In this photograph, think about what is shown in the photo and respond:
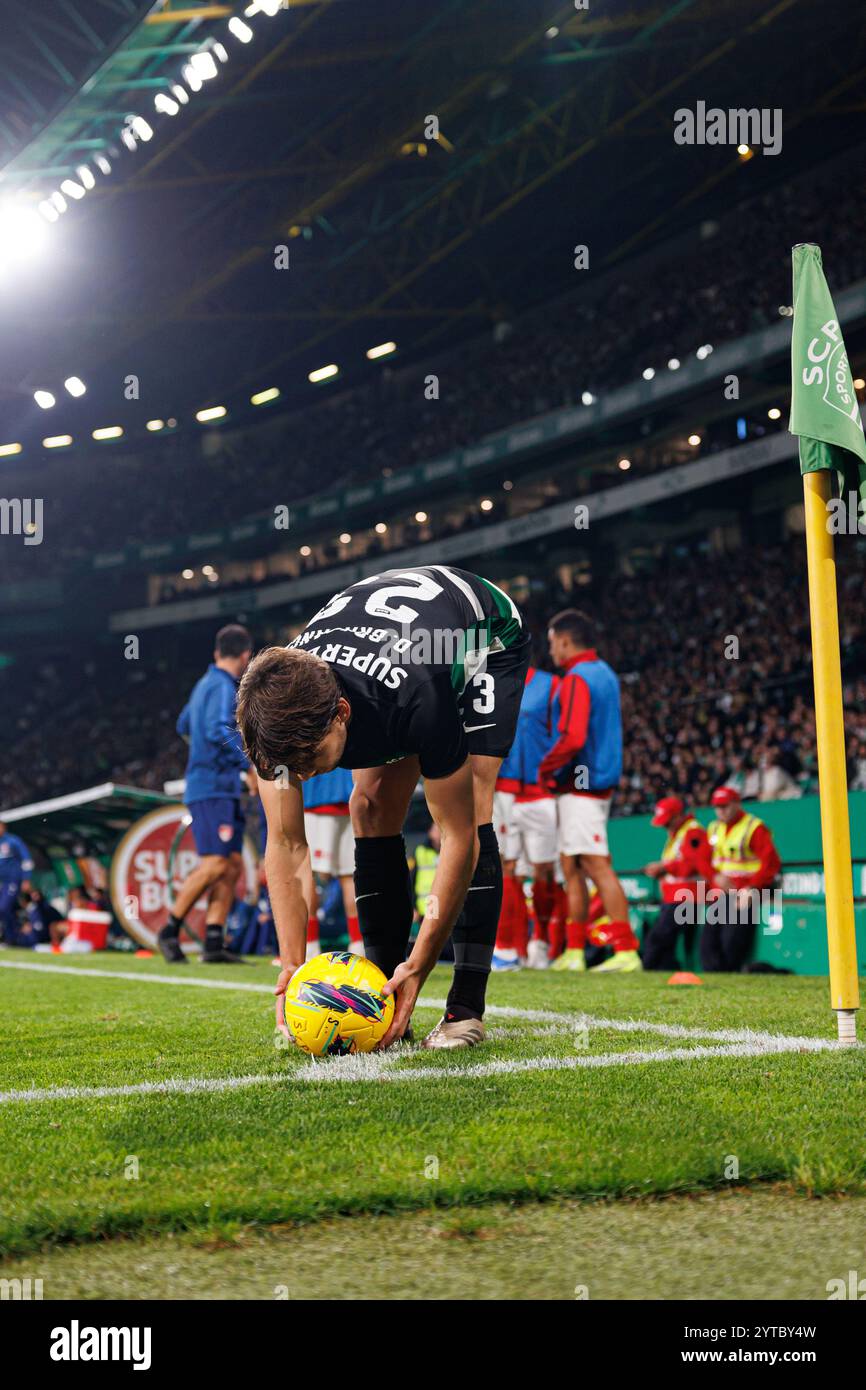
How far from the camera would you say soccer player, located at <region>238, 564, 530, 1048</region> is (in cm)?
347

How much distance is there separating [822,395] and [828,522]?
42 centimetres

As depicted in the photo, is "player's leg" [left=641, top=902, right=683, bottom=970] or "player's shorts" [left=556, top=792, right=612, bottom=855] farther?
"player's leg" [left=641, top=902, right=683, bottom=970]

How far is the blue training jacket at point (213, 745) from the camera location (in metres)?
9.82

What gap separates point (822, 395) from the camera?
4.22 meters

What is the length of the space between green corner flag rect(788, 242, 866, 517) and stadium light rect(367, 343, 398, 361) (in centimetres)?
4089

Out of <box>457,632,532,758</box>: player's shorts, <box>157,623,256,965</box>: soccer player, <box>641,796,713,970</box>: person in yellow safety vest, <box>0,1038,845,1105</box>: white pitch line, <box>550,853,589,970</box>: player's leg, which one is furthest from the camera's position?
<box>641,796,713,970</box>: person in yellow safety vest

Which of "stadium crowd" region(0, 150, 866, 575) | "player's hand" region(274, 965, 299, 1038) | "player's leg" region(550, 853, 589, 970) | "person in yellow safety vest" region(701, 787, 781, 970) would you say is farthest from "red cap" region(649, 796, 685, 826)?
"stadium crowd" region(0, 150, 866, 575)

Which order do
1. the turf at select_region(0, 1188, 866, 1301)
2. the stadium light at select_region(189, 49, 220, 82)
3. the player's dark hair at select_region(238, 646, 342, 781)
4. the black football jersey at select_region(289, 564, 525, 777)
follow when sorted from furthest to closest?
the stadium light at select_region(189, 49, 220, 82), the black football jersey at select_region(289, 564, 525, 777), the player's dark hair at select_region(238, 646, 342, 781), the turf at select_region(0, 1188, 866, 1301)

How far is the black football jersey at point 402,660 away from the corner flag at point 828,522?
46.4 inches

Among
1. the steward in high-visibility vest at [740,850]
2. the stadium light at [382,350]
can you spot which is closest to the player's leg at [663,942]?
the steward in high-visibility vest at [740,850]

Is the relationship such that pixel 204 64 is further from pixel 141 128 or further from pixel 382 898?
pixel 382 898

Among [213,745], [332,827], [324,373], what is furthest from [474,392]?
[332,827]

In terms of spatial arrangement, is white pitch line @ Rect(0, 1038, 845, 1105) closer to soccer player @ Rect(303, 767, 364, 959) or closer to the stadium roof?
soccer player @ Rect(303, 767, 364, 959)

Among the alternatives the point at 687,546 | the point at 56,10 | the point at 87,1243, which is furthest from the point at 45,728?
the point at 87,1243
